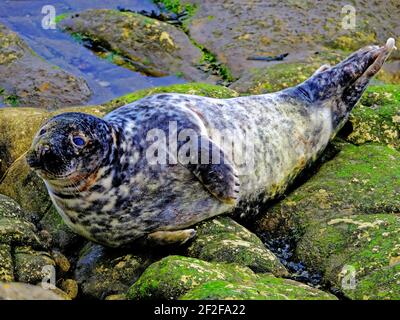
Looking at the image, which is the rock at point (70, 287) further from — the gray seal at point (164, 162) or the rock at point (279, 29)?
the rock at point (279, 29)

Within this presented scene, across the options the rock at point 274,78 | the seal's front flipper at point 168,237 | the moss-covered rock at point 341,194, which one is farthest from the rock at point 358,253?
the rock at point 274,78

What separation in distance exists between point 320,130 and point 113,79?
11.5ft

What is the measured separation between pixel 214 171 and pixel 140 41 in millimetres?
4943

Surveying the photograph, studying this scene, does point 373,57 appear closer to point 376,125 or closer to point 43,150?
point 376,125

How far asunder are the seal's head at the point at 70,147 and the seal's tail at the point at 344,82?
7.41ft

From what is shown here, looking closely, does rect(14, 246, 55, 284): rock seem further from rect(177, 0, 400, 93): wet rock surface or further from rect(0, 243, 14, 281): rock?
rect(177, 0, 400, 93): wet rock surface

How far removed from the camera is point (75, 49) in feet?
35.4

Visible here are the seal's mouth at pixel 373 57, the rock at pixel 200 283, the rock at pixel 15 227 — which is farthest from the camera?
the seal's mouth at pixel 373 57

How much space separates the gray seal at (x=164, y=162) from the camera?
232 inches

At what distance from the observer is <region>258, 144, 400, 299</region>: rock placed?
19.2 feet

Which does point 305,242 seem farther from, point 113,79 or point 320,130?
point 113,79

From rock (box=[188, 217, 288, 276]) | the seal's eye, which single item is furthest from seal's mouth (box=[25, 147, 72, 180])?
rock (box=[188, 217, 288, 276])
